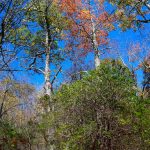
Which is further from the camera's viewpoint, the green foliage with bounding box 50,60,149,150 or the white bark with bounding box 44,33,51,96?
the white bark with bounding box 44,33,51,96

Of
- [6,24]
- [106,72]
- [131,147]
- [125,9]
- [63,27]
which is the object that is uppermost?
[63,27]

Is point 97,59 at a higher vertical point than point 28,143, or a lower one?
higher

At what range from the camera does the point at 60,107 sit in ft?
29.6

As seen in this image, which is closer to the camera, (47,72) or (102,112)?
(102,112)

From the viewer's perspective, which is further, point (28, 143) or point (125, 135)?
point (28, 143)

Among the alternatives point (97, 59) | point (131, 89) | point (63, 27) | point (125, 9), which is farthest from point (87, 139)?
point (97, 59)

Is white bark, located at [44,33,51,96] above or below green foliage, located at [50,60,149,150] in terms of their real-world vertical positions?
above

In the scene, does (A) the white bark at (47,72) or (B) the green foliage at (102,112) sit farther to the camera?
(A) the white bark at (47,72)

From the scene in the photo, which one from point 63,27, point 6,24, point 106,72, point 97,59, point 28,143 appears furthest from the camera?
point 97,59

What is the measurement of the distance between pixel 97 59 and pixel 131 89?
12975mm

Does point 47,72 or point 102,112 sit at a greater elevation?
point 47,72

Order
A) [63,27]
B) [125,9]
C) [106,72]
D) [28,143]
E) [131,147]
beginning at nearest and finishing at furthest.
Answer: [131,147] → [106,72] → [125,9] → [28,143] → [63,27]

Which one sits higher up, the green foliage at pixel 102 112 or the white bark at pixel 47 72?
the white bark at pixel 47 72

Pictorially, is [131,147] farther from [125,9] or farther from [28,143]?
[28,143]
